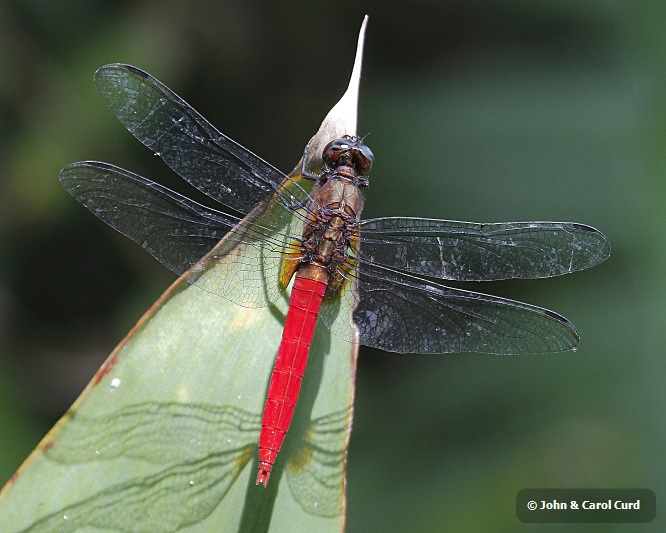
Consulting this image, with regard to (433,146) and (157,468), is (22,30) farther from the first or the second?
(157,468)

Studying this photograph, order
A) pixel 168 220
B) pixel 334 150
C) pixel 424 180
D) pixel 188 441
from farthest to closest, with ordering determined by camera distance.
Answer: pixel 424 180
pixel 334 150
pixel 168 220
pixel 188 441

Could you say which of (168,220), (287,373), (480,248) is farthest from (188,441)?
(480,248)

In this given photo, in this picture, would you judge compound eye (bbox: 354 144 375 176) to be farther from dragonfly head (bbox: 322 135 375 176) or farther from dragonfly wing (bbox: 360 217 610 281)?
dragonfly wing (bbox: 360 217 610 281)

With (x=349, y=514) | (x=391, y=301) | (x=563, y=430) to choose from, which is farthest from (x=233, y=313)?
(x=563, y=430)

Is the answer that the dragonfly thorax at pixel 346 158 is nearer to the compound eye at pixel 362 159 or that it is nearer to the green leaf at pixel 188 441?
the compound eye at pixel 362 159

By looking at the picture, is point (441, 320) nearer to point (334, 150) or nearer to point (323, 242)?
point (323, 242)

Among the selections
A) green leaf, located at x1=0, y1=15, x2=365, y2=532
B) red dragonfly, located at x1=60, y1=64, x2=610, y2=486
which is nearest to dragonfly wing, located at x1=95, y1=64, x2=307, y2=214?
red dragonfly, located at x1=60, y1=64, x2=610, y2=486

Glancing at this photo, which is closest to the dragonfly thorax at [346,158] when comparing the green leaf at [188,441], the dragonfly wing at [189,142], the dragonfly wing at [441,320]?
the dragonfly wing at [189,142]
